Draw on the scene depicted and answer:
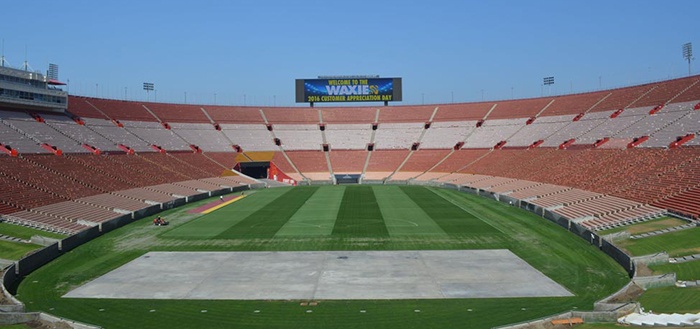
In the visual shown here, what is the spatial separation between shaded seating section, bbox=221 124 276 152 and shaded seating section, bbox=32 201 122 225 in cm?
4707

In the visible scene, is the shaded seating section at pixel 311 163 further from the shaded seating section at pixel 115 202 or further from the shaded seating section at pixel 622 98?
the shaded seating section at pixel 622 98

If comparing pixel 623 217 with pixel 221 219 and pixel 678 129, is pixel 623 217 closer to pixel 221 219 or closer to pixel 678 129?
pixel 221 219

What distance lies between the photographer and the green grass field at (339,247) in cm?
2208

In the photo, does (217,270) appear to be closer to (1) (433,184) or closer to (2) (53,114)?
(1) (433,184)

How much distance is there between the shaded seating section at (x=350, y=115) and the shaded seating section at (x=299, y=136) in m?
4.95

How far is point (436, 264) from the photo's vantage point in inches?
1206

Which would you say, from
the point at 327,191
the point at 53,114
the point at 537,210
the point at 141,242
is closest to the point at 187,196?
the point at 327,191

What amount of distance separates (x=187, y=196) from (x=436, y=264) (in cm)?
3704

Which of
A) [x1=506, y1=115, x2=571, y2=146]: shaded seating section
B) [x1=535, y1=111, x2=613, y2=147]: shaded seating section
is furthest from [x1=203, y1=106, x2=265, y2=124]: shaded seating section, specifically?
[x1=535, y1=111, x2=613, y2=147]: shaded seating section

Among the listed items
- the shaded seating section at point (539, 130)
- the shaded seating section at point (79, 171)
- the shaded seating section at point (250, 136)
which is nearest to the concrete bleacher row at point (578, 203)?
the shaded seating section at point (539, 130)

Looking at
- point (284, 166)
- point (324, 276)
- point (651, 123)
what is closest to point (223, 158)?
point (284, 166)

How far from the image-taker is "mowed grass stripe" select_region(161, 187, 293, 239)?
4081 centimetres

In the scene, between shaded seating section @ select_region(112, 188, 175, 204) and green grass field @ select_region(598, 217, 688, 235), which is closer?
green grass field @ select_region(598, 217, 688, 235)

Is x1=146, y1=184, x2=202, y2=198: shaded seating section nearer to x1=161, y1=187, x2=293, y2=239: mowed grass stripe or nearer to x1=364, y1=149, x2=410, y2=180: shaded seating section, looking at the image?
Result: x1=161, y1=187, x2=293, y2=239: mowed grass stripe
